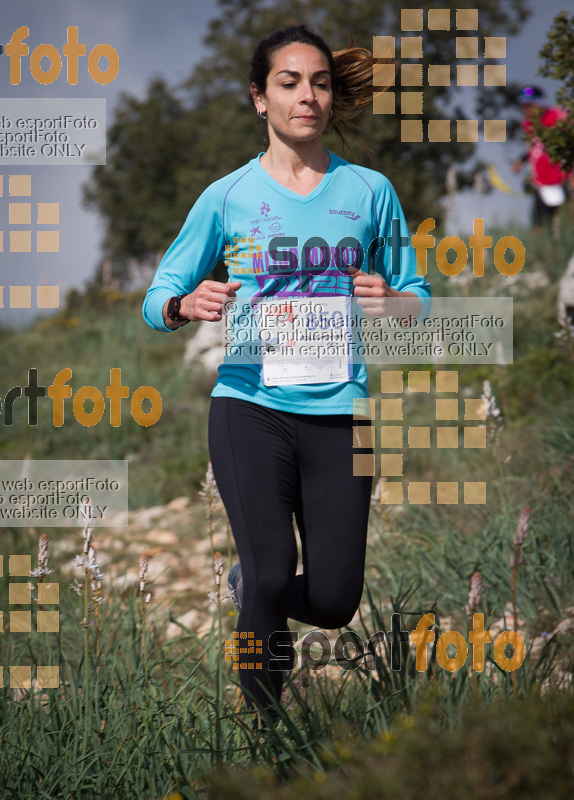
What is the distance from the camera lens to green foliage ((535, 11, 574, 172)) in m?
3.87

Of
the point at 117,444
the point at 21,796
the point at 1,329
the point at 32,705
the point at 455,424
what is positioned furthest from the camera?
the point at 1,329

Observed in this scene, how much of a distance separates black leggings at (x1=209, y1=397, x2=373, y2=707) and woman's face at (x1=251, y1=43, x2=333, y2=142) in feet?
2.90

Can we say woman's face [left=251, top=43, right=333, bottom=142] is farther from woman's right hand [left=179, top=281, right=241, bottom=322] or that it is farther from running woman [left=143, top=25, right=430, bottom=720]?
woman's right hand [left=179, top=281, right=241, bottom=322]

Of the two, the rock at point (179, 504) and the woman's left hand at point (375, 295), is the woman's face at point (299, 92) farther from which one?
the rock at point (179, 504)

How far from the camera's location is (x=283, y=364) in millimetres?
2494

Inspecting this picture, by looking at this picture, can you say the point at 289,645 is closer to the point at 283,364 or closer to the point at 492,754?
the point at 283,364

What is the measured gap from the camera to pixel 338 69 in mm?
2854

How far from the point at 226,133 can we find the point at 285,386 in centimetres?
1273

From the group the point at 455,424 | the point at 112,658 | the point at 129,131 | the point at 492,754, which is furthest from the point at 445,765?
the point at 129,131

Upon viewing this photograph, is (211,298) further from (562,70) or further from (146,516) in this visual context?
(146,516)

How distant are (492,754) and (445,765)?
2.5 inches

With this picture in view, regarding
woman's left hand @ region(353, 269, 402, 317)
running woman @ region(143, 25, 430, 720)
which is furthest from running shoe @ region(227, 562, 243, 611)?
woman's left hand @ region(353, 269, 402, 317)

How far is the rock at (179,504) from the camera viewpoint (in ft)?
20.3

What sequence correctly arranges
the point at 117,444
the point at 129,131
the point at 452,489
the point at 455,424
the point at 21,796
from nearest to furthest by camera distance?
the point at 21,796 → the point at 452,489 → the point at 455,424 → the point at 117,444 → the point at 129,131
